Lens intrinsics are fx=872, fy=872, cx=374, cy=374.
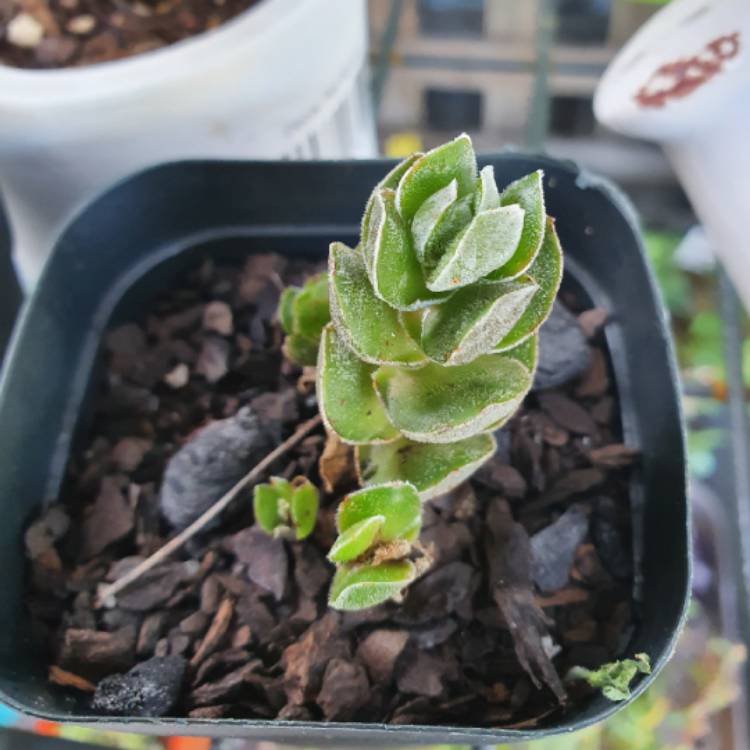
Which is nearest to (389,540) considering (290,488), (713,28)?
(290,488)

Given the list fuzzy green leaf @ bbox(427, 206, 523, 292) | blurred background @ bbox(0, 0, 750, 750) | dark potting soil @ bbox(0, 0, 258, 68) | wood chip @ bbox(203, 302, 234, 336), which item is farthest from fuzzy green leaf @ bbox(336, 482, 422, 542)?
dark potting soil @ bbox(0, 0, 258, 68)

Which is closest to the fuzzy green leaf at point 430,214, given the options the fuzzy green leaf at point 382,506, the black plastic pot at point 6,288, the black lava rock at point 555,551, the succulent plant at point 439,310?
the succulent plant at point 439,310

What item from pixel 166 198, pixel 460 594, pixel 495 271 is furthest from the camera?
pixel 166 198

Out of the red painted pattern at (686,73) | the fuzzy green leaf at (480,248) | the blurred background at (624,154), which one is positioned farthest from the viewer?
the blurred background at (624,154)

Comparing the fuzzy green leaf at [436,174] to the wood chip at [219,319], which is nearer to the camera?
the fuzzy green leaf at [436,174]

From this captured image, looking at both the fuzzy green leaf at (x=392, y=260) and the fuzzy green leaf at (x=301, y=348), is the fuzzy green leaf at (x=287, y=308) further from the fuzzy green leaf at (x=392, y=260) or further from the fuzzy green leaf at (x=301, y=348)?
the fuzzy green leaf at (x=392, y=260)

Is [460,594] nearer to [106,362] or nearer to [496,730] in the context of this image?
[496,730]

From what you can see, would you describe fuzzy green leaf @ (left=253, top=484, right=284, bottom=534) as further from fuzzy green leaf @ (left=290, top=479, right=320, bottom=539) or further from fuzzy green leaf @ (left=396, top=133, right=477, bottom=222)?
fuzzy green leaf @ (left=396, top=133, right=477, bottom=222)
